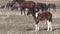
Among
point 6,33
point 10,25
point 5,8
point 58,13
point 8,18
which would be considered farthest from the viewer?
point 5,8

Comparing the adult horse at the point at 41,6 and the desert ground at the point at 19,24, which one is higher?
the adult horse at the point at 41,6

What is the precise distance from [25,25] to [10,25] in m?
0.83

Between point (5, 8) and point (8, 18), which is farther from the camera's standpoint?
point (5, 8)

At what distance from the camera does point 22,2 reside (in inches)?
808

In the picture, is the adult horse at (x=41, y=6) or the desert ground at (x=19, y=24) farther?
the adult horse at (x=41, y=6)

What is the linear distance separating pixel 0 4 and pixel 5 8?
80cm

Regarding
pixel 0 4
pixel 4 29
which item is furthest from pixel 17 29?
pixel 0 4

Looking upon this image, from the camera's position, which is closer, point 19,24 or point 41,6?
point 19,24

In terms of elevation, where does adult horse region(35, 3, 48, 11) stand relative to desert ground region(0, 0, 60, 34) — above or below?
above

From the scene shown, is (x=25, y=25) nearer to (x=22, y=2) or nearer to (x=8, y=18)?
(x=8, y=18)

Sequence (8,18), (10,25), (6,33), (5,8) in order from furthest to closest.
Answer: (5,8) → (8,18) → (10,25) → (6,33)

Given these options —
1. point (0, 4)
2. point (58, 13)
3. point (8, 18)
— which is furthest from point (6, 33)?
point (0, 4)

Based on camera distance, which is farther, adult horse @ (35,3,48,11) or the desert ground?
adult horse @ (35,3,48,11)

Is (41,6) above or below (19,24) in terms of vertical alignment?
above
